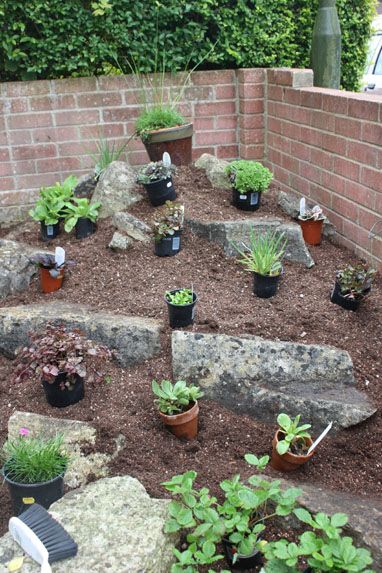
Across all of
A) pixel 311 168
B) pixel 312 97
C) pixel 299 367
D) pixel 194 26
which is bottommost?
pixel 299 367

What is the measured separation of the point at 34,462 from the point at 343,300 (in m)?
1.95

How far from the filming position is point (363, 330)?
10.9 ft

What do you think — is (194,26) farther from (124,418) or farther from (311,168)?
(124,418)

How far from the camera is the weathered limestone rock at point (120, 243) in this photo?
407 cm

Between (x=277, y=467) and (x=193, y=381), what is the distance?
0.60 meters

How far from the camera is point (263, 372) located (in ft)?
9.56

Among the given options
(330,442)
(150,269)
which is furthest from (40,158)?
(330,442)

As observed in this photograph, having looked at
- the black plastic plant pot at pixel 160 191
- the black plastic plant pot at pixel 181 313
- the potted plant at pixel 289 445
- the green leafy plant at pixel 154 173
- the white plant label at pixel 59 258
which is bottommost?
the potted plant at pixel 289 445

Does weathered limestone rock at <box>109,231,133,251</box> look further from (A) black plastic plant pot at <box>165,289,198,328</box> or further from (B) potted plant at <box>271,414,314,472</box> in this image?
(B) potted plant at <box>271,414,314,472</box>

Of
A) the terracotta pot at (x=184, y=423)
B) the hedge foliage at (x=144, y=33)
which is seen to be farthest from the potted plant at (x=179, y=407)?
the hedge foliage at (x=144, y=33)

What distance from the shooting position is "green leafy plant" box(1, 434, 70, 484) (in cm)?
236

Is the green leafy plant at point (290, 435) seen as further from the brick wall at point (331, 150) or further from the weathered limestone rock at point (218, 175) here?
the weathered limestone rock at point (218, 175)

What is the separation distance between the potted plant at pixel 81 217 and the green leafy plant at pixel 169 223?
605 mm

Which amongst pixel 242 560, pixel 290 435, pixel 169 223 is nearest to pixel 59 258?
pixel 169 223
